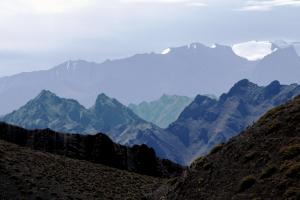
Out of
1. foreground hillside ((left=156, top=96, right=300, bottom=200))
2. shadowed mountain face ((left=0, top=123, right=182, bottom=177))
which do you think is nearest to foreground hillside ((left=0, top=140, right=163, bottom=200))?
foreground hillside ((left=156, top=96, right=300, bottom=200))

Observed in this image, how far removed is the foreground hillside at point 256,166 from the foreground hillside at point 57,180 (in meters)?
14.1

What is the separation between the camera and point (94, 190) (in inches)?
2586

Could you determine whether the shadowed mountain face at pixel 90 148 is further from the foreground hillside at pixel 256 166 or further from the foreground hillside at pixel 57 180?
the foreground hillside at pixel 256 166

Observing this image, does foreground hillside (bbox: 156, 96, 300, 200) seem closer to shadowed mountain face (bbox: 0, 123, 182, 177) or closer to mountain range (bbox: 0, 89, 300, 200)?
mountain range (bbox: 0, 89, 300, 200)

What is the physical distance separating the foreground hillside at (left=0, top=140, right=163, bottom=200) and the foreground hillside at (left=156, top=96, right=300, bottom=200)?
1413 centimetres

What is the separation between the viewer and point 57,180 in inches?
2608

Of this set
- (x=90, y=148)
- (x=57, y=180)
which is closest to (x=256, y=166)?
(x=57, y=180)

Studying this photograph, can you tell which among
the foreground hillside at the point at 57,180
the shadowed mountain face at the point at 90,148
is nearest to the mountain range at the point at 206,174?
the foreground hillside at the point at 57,180

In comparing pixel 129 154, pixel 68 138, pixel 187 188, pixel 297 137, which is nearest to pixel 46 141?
pixel 68 138

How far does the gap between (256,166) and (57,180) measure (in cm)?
3108

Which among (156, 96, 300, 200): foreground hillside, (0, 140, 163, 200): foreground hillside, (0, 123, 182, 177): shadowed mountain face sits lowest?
(0, 123, 182, 177): shadowed mountain face

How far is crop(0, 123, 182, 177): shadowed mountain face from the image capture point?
349 ft

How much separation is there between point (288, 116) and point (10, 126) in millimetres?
71449

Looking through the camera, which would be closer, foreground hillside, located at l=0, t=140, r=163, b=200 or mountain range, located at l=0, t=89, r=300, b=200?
mountain range, located at l=0, t=89, r=300, b=200
